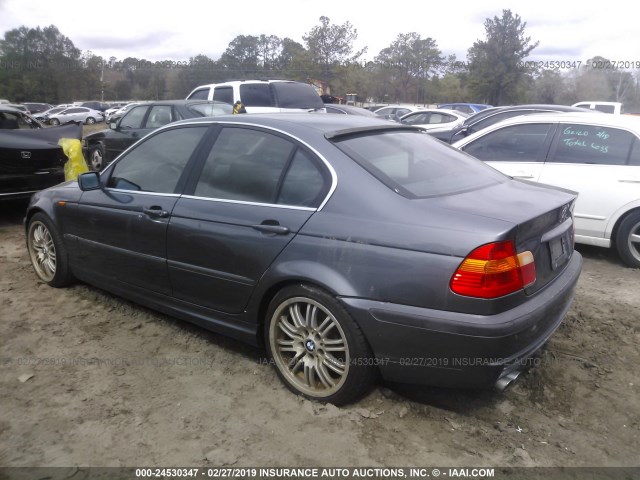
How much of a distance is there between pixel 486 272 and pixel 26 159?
639cm

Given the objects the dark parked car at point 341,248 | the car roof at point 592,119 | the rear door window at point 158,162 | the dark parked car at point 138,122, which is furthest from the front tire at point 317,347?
the dark parked car at point 138,122

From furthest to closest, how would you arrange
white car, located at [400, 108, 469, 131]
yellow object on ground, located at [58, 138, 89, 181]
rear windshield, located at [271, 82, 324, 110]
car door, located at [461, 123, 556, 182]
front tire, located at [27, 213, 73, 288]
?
white car, located at [400, 108, 469, 131]
rear windshield, located at [271, 82, 324, 110]
yellow object on ground, located at [58, 138, 89, 181]
car door, located at [461, 123, 556, 182]
front tire, located at [27, 213, 73, 288]

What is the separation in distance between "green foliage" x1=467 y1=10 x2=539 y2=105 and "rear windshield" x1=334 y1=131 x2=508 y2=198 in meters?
41.4

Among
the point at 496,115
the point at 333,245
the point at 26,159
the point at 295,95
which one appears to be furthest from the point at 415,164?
the point at 295,95

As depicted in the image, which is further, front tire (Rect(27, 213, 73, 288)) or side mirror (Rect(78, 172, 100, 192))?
front tire (Rect(27, 213, 73, 288))

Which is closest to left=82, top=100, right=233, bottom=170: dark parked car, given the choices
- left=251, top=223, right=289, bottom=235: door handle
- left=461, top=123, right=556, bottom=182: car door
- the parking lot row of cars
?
left=461, top=123, right=556, bottom=182: car door

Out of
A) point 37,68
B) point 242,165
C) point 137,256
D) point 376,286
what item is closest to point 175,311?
point 137,256

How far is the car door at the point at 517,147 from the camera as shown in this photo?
19.5 ft

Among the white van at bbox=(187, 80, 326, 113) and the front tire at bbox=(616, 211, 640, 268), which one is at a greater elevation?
the white van at bbox=(187, 80, 326, 113)

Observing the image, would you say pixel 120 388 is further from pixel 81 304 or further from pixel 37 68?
pixel 37 68

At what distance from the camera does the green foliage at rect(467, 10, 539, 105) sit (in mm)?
41531

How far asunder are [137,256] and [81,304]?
1.03 m

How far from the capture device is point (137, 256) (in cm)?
379

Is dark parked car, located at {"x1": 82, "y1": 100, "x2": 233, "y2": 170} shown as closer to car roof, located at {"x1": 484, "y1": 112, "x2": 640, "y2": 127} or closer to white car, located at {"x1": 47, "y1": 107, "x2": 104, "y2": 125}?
car roof, located at {"x1": 484, "y1": 112, "x2": 640, "y2": 127}
